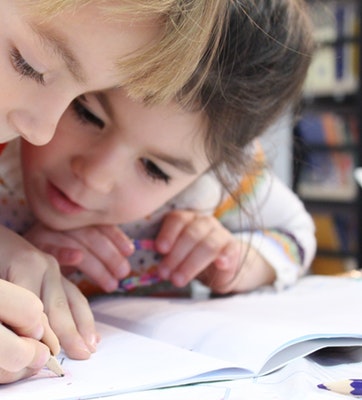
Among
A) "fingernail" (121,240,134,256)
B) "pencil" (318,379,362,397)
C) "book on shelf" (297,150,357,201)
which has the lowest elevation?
"pencil" (318,379,362,397)

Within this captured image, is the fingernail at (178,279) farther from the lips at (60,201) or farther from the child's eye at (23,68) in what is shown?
the child's eye at (23,68)

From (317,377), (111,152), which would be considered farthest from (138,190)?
(317,377)

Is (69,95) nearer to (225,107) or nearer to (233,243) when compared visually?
(225,107)

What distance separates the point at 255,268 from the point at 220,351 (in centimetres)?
32

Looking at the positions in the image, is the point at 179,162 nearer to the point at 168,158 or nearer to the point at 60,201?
the point at 168,158

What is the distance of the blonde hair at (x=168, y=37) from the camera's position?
44 cm

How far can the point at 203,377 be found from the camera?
442 millimetres

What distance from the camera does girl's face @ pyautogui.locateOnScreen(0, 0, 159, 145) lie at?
455mm

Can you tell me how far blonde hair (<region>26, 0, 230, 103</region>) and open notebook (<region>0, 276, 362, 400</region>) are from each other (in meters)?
0.19

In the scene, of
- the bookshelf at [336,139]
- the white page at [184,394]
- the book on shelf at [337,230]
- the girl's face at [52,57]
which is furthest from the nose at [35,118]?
the book on shelf at [337,230]

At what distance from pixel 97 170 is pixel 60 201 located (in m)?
0.07

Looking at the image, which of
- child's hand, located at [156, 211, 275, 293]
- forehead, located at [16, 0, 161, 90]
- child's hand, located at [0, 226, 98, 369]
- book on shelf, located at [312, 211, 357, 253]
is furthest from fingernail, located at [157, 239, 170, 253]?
book on shelf, located at [312, 211, 357, 253]

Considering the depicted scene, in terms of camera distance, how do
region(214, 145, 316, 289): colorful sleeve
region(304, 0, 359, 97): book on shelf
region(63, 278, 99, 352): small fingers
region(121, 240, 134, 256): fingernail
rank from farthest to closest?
region(304, 0, 359, 97): book on shelf, region(214, 145, 316, 289): colorful sleeve, region(121, 240, 134, 256): fingernail, region(63, 278, 99, 352): small fingers

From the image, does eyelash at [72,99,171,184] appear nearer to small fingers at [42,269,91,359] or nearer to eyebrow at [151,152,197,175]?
eyebrow at [151,152,197,175]
